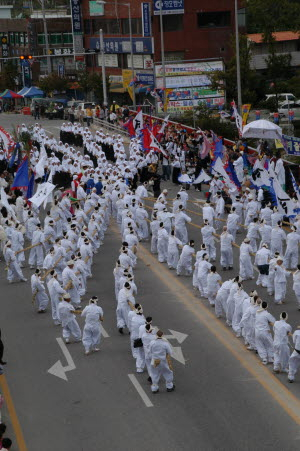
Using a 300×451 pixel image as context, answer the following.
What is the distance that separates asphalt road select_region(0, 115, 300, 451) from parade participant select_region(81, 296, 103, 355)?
0.27m

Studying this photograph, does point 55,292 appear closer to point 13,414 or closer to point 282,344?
point 13,414

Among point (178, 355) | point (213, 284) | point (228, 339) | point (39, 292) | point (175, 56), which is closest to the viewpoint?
point (178, 355)

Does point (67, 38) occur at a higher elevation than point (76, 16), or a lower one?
lower

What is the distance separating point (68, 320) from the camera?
2086 cm

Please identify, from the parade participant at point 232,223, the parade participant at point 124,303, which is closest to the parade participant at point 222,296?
the parade participant at point 124,303

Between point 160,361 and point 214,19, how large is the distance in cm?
4828

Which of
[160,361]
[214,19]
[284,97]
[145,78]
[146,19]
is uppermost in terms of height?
[146,19]

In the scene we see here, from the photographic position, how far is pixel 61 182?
39.0 m

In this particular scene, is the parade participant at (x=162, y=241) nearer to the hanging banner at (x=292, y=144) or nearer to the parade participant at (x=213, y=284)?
the parade participant at (x=213, y=284)

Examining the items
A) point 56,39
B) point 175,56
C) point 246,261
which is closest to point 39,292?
point 246,261

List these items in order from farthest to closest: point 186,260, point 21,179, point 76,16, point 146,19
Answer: point 76,16, point 146,19, point 21,179, point 186,260

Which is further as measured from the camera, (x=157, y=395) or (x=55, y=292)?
(x=55, y=292)

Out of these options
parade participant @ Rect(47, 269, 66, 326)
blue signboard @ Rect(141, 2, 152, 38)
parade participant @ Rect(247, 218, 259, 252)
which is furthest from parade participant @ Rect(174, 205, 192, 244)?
blue signboard @ Rect(141, 2, 152, 38)

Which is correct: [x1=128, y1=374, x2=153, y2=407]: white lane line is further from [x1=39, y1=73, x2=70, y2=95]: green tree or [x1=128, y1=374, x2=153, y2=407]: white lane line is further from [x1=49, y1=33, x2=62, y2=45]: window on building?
[x1=49, y1=33, x2=62, y2=45]: window on building
